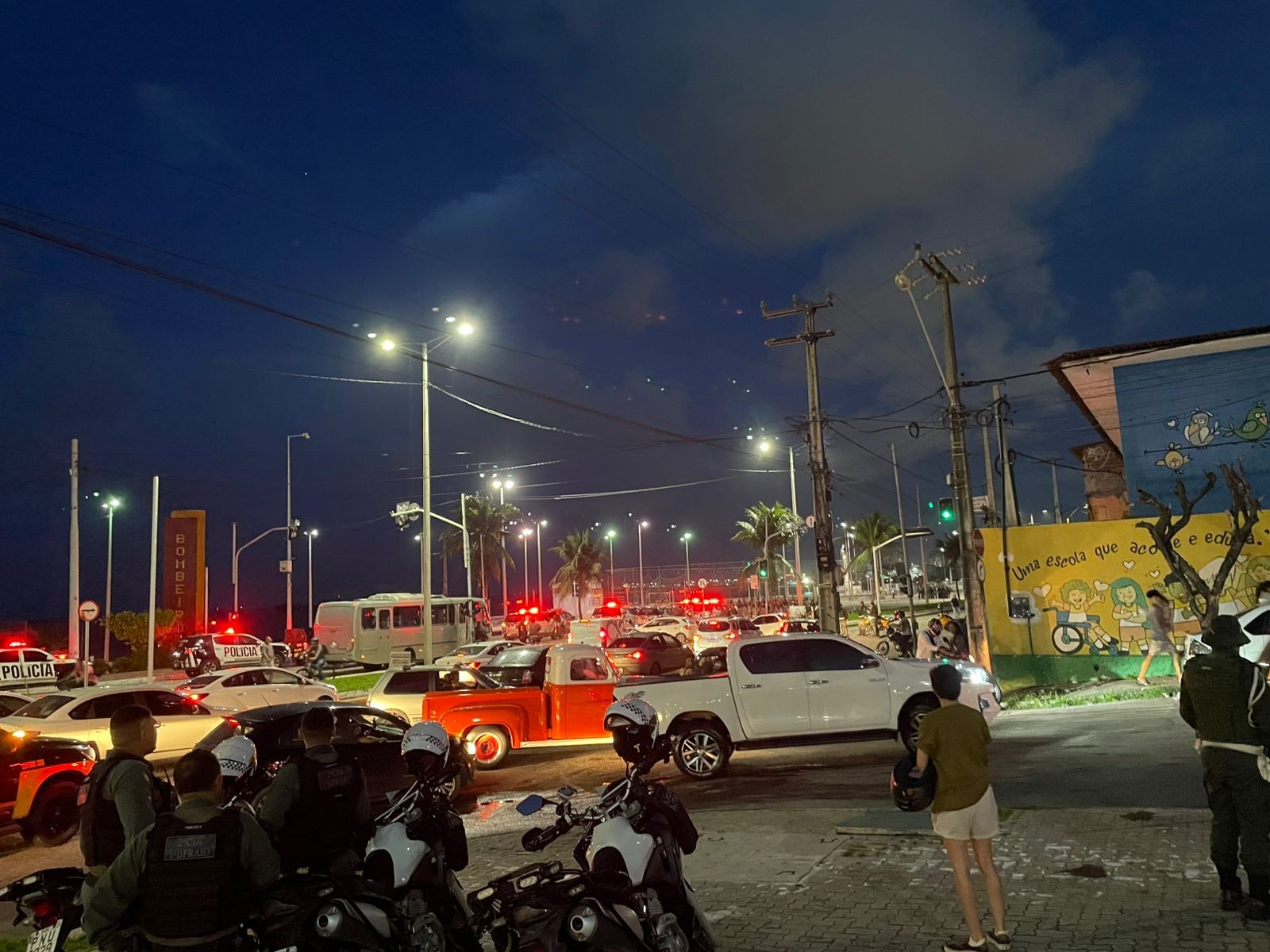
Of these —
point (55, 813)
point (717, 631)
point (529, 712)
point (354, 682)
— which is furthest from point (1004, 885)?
point (717, 631)

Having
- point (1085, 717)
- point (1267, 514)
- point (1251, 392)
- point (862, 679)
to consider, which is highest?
point (1251, 392)

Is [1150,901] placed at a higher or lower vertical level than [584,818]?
lower

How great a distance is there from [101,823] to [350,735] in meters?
6.98

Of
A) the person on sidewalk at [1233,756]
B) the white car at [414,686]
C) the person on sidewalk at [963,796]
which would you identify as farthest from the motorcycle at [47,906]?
the white car at [414,686]

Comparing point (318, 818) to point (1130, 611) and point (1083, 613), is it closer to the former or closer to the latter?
point (1083, 613)

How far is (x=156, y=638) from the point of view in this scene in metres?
48.5

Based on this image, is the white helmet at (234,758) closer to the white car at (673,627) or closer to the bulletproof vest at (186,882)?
the bulletproof vest at (186,882)

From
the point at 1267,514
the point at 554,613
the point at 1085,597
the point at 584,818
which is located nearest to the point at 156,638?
the point at 554,613

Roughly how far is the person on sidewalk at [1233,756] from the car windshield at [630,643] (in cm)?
2570

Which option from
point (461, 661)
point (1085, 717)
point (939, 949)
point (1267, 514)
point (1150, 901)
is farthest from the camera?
point (461, 661)

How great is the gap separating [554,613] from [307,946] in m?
57.2

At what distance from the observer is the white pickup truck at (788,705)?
44.6 ft

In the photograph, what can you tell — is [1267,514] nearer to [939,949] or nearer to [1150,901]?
[1150,901]

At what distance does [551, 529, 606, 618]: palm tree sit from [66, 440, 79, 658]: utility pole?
5661 centimetres
